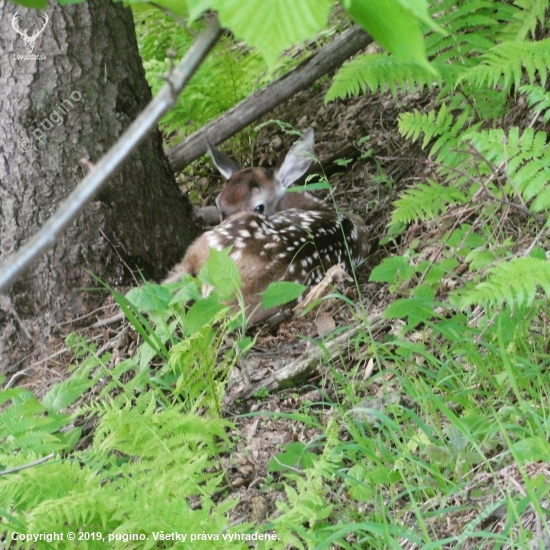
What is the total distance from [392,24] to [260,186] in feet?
15.2

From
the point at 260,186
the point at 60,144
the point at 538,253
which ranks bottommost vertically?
the point at 538,253

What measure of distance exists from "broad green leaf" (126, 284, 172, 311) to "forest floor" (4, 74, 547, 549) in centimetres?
49

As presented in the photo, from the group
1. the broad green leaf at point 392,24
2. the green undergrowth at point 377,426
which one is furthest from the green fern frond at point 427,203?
the broad green leaf at point 392,24

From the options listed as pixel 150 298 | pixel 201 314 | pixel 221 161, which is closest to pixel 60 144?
pixel 150 298

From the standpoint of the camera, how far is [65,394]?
9.46 ft

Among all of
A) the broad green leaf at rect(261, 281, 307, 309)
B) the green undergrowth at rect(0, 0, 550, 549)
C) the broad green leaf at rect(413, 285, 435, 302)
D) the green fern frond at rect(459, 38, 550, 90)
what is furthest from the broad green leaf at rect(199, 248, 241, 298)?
the green fern frond at rect(459, 38, 550, 90)

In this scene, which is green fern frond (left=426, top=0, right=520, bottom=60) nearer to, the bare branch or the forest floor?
the forest floor

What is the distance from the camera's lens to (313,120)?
5.98 meters

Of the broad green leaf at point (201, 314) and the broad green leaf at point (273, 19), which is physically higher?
the broad green leaf at point (273, 19)

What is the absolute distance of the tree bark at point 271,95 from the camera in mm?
4938

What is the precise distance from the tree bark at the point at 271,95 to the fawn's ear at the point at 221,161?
0.26 ft

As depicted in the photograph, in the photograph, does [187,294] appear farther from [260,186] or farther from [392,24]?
[392,24]

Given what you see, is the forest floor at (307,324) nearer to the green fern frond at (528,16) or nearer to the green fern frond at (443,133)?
the green fern frond at (443,133)

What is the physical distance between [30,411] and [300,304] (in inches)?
65.8
